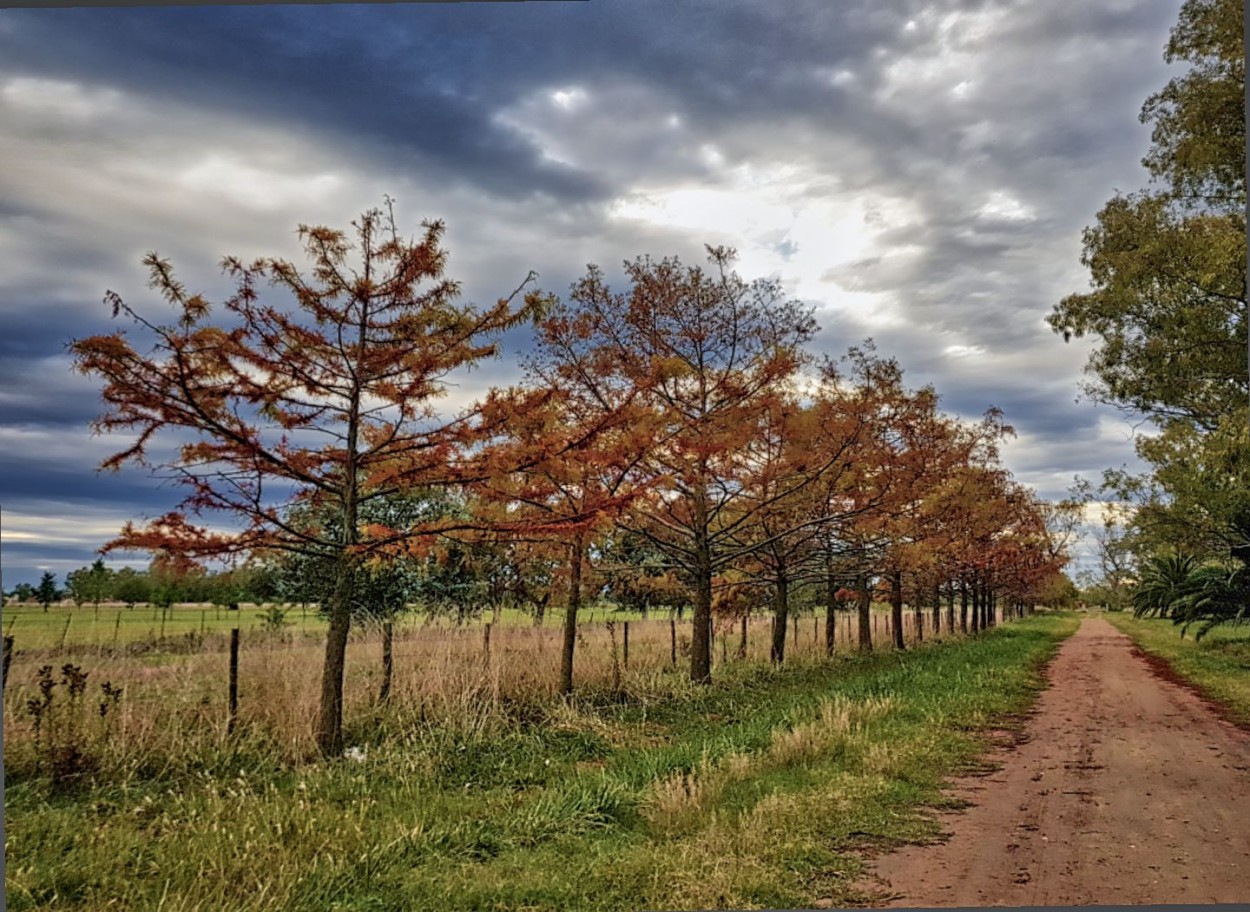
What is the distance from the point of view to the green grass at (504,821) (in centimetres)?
404

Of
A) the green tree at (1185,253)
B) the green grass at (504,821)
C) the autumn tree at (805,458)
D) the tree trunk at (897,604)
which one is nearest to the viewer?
the green grass at (504,821)

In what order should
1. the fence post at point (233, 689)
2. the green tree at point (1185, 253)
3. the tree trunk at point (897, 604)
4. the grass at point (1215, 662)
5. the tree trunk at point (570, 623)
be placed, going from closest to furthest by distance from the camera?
the green tree at point (1185, 253), the fence post at point (233, 689), the grass at point (1215, 662), the tree trunk at point (570, 623), the tree trunk at point (897, 604)

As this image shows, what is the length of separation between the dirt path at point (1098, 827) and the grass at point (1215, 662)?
6.61 ft

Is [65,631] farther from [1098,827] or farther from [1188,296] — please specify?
[1188,296]

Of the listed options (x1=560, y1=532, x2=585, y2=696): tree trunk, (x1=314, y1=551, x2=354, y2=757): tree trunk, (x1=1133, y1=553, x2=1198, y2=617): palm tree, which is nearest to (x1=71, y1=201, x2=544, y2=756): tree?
(x1=314, y1=551, x2=354, y2=757): tree trunk

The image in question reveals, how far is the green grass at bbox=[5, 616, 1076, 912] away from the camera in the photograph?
13.2 feet

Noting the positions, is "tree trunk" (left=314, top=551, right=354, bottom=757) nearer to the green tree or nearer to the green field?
the green field

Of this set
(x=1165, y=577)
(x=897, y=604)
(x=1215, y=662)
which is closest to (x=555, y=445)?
(x=1215, y=662)

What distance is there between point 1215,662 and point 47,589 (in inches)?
640

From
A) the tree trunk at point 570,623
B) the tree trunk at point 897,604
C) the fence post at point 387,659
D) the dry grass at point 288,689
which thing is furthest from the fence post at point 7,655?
the tree trunk at point 897,604

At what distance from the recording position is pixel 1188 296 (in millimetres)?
6926

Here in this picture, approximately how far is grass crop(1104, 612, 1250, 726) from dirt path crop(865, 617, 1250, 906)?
201 cm

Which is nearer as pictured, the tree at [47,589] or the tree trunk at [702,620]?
the tree at [47,589]

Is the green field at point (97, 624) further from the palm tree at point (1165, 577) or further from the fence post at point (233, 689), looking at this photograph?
the palm tree at point (1165, 577)
